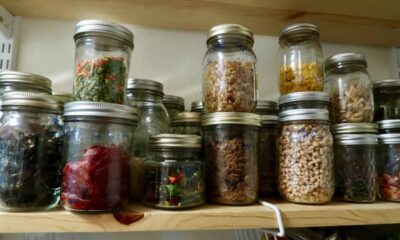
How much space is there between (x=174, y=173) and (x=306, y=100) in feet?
1.03

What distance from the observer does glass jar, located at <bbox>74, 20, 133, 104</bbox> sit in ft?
1.53

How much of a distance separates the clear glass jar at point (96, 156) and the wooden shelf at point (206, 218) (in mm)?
23

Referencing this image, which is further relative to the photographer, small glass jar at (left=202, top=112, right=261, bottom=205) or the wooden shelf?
small glass jar at (left=202, top=112, right=261, bottom=205)

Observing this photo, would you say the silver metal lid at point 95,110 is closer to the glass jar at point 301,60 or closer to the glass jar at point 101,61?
the glass jar at point 101,61

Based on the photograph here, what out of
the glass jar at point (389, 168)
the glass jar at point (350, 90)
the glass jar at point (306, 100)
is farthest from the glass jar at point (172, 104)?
the glass jar at point (389, 168)

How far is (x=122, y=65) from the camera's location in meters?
0.50

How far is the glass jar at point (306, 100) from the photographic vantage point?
563mm

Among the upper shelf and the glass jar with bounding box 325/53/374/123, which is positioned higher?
the upper shelf

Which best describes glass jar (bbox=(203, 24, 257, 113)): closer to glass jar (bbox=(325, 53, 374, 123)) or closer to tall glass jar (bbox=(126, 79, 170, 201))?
tall glass jar (bbox=(126, 79, 170, 201))

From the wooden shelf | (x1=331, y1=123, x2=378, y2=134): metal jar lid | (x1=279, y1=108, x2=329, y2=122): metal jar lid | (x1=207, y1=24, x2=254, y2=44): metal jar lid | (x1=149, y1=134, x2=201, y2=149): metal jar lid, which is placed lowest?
the wooden shelf

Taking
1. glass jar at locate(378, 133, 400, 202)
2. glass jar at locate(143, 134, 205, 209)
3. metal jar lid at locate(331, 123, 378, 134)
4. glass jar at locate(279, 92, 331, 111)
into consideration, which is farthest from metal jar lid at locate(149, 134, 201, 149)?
glass jar at locate(378, 133, 400, 202)

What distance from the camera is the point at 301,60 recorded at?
0.64 m

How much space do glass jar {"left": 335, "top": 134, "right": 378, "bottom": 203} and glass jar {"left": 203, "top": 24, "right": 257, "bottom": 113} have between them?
23cm

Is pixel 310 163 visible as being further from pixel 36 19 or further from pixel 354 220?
pixel 36 19
